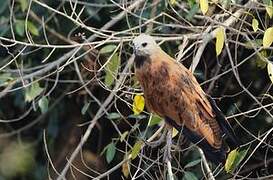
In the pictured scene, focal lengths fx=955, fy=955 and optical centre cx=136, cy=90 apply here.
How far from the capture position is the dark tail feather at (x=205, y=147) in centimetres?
322

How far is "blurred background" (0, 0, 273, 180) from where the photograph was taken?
3414 mm

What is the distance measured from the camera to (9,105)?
5289 millimetres

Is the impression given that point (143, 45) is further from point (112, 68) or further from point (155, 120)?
point (155, 120)

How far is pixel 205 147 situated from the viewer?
10.6 ft

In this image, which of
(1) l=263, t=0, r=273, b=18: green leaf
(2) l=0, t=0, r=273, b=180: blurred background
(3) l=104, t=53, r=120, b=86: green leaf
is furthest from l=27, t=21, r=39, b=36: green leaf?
(1) l=263, t=0, r=273, b=18: green leaf

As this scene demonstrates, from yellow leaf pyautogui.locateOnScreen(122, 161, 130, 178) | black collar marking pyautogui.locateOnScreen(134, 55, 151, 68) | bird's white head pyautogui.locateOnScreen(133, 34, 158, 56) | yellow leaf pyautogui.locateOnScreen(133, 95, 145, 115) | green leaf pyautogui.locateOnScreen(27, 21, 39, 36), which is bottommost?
yellow leaf pyautogui.locateOnScreen(122, 161, 130, 178)

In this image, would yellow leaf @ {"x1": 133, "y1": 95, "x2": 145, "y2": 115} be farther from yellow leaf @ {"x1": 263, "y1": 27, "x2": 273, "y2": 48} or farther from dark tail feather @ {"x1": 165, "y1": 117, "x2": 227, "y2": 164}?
yellow leaf @ {"x1": 263, "y1": 27, "x2": 273, "y2": 48}

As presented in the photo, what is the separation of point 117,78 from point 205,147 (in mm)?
604

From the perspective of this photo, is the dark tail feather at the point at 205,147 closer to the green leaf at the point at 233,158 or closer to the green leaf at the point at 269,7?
the green leaf at the point at 233,158

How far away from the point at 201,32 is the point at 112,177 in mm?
1671

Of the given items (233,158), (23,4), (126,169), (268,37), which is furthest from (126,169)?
(23,4)

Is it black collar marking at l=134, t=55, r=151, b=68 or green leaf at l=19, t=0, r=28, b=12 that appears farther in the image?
green leaf at l=19, t=0, r=28, b=12

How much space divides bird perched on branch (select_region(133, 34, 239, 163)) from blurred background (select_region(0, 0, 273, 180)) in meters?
0.07

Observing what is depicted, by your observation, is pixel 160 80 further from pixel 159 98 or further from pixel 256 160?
pixel 256 160
